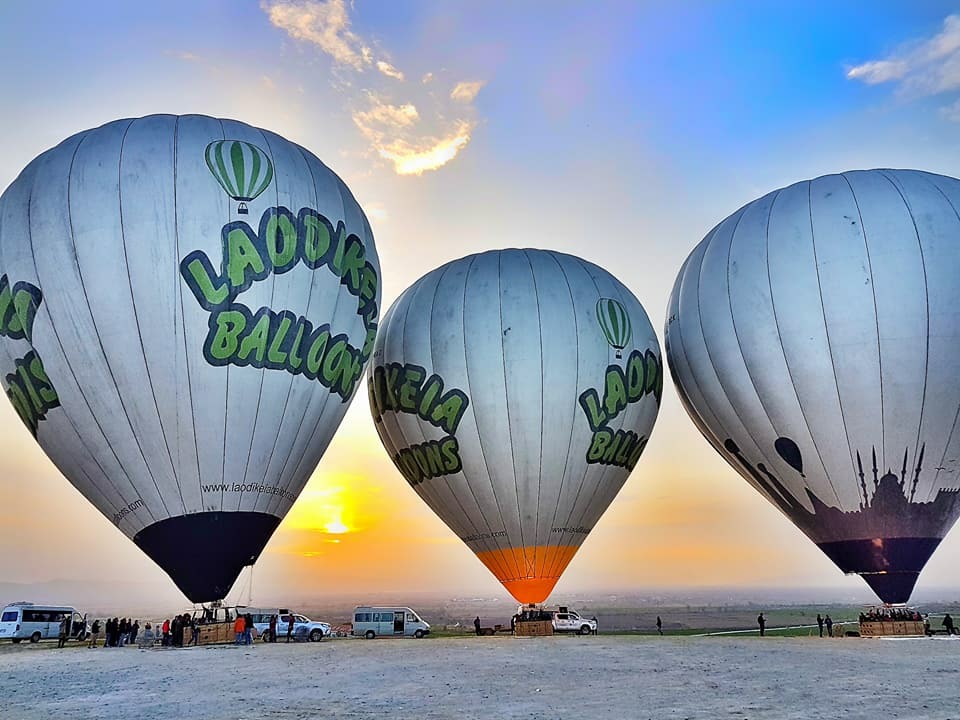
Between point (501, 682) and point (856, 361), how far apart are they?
11.9m

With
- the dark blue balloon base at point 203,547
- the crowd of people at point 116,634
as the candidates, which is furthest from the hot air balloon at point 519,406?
the crowd of people at point 116,634

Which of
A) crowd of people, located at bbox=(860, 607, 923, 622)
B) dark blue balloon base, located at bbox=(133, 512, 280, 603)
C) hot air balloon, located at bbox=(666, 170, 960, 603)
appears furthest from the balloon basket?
dark blue balloon base, located at bbox=(133, 512, 280, 603)

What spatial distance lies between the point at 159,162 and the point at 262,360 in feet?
14.9

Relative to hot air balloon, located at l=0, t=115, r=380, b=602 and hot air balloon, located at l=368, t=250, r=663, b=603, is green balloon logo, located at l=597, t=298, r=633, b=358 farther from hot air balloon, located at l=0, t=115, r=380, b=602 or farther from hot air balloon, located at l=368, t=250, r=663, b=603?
hot air balloon, located at l=0, t=115, r=380, b=602

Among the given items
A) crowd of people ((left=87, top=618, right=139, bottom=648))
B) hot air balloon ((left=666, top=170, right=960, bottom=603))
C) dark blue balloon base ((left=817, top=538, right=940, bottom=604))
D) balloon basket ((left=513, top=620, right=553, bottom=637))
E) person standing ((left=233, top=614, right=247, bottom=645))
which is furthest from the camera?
balloon basket ((left=513, top=620, right=553, bottom=637))

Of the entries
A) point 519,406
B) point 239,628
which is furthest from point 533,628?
point 239,628

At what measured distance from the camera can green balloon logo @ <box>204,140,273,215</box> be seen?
56.5 feet

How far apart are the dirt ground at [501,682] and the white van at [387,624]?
25.4 feet

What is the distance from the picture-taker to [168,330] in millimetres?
16250

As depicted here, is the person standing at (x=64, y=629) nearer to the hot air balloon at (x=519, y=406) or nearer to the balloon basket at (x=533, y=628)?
the hot air balloon at (x=519, y=406)

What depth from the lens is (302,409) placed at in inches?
705

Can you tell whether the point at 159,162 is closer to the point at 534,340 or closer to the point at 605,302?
the point at 534,340

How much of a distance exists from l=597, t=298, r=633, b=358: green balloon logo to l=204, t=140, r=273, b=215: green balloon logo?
947cm

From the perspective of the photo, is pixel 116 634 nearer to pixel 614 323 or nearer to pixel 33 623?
pixel 33 623
